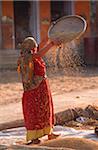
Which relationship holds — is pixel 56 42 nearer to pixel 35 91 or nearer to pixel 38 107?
pixel 35 91

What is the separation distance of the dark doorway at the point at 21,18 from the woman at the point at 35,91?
44.9ft

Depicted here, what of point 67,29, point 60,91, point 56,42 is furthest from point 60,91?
point 56,42

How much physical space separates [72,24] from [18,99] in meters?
4.39

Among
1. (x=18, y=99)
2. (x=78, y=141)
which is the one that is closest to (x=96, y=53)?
(x=18, y=99)

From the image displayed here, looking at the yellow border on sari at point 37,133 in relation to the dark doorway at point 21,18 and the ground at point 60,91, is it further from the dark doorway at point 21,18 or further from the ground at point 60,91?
the dark doorway at point 21,18

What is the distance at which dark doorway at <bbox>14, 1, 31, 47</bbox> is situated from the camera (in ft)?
67.8

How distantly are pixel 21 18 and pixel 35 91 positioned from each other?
14.2 meters

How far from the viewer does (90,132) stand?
313 inches

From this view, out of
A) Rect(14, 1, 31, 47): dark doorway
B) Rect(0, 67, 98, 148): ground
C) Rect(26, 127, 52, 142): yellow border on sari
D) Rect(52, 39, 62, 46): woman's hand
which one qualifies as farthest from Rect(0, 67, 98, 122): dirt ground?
Rect(14, 1, 31, 47): dark doorway

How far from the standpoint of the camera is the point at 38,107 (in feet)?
23.0

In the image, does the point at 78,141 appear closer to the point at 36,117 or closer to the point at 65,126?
the point at 36,117

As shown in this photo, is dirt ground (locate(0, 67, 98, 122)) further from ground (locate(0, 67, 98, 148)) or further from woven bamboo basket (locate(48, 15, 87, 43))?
woven bamboo basket (locate(48, 15, 87, 43))

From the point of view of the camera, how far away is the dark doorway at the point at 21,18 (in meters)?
20.7

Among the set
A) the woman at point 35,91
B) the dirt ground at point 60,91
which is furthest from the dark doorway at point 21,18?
the woman at point 35,91
